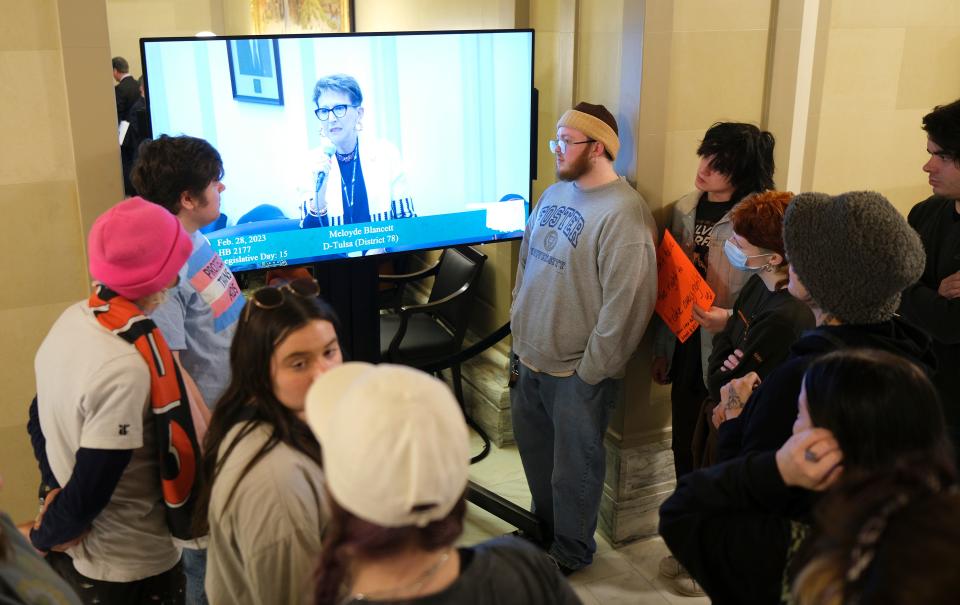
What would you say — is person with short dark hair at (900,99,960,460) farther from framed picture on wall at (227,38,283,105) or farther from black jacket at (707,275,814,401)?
framed picture on wall at (227,38,283,105)

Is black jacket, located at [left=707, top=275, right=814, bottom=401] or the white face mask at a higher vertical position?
the white face mask

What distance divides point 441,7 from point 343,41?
4.93ft

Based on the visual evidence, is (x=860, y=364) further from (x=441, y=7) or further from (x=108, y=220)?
(x=441, y=7)

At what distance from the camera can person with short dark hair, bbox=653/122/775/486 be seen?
8.30ft

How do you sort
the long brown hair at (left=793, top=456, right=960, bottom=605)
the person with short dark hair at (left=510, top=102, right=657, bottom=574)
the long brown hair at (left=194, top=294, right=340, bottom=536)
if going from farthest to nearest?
1. the person with short dark hair at (left=510, top=102, right=657, bottom=574)
2. the long brown hair at (left=194, top=294, right=340, bottom=536)
3. the long brown hair at (left=793, top=456, right=960, bottom=605)

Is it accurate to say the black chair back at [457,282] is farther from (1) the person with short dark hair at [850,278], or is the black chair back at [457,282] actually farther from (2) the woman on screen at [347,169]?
(1) the person with short dark hair at [850,278]

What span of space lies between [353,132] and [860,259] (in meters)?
1.57

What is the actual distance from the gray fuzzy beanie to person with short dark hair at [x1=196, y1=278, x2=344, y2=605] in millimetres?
939

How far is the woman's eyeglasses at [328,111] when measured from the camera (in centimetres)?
260

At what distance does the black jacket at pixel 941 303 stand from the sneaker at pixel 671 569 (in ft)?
3.14

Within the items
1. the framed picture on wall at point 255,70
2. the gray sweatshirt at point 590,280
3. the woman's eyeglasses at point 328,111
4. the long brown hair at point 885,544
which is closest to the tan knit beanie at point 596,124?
the gray sweatshirt at point 590,280

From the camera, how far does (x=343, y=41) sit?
2566mm

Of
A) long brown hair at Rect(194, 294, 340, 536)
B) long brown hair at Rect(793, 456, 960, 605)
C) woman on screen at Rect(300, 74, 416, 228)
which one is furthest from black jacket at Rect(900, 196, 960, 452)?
long brown hair at Rect(194, 294, 340, 536)

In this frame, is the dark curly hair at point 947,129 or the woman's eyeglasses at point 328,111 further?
the woman's eyeglasses at point 328,111
